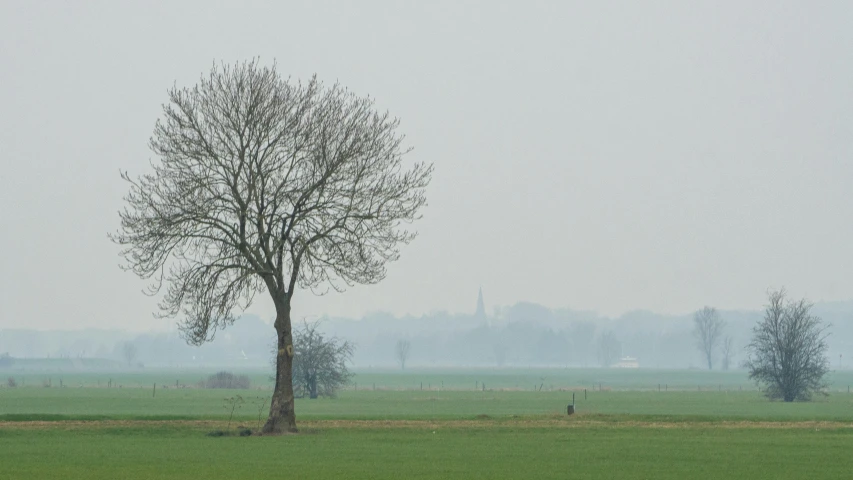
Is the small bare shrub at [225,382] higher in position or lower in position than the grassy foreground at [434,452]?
higher

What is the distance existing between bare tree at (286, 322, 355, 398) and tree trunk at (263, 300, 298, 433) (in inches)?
→ 1531

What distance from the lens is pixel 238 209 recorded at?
146ft

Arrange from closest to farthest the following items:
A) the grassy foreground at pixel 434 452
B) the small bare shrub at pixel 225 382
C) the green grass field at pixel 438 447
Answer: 1. the grassy foreground at pixel 434 452
2. the green grass field at pixel 438 447
3. the small bare shrub at pixel 225 382

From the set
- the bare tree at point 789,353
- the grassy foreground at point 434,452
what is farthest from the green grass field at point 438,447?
the bare tree at point 789,353

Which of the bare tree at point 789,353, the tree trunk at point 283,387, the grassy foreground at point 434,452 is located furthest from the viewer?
the bare tree at point 789,353

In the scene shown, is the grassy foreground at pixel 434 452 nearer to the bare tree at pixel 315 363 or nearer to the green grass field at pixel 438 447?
the green grass field at pixel 438 447

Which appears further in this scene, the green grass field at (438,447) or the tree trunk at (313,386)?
the tree trunk at (313,386)

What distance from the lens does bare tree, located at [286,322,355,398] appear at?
8481cm

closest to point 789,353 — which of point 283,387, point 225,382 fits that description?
point 283,387

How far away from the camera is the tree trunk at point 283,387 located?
144 ft

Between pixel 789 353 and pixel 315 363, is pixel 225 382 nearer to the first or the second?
pixel 315 363

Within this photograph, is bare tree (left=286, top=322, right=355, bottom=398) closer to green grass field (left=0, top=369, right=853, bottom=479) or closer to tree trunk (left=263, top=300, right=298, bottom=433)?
green grass field (left=0, top=369, right=853, bottom=479)

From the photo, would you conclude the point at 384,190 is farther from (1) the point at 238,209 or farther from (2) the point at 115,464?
(2) the point at 115,464

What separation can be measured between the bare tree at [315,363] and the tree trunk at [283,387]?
1531 inches
